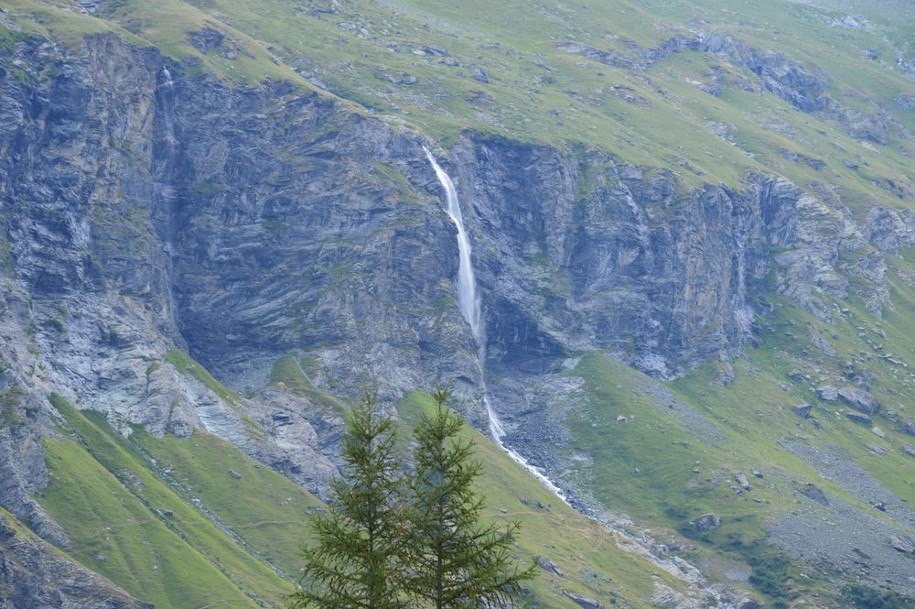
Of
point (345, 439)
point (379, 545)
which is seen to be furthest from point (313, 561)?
point (345, 439)

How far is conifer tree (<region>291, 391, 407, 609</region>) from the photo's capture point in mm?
39625

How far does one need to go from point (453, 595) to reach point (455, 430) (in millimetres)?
5267

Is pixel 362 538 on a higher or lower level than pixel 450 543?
lower

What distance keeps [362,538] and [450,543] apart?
2808 mm

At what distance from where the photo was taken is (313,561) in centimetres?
3947

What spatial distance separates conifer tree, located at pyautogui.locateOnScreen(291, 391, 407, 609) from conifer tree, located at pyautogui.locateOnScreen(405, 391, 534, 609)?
73 centimetres

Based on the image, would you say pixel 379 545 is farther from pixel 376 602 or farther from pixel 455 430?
pixel 455 430

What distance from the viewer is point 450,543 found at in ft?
134

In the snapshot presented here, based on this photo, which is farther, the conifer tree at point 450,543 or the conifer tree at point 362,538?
the conifer tree at point 450,543

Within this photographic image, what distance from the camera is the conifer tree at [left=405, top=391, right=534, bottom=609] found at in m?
40.2

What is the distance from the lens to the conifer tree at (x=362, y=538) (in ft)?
130

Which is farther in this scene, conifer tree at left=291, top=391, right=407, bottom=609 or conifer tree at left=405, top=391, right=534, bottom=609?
conifer tree at left=405, top=391, right=534, bottom=609

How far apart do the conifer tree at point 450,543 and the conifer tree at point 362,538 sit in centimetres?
73

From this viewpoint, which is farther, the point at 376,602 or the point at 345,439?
the point at 345,439
